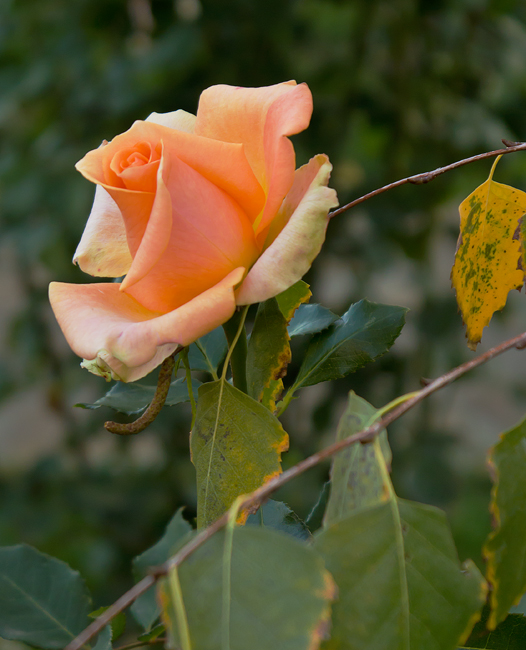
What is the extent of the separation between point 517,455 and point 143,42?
1.15 metres

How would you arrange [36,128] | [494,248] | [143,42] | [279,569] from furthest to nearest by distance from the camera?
[36,128]
[143,42]
[494,248]
[279,569]

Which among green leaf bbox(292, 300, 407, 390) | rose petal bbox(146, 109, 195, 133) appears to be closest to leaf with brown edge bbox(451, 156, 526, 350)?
green leaf bbox(292, 300, 407, 390)

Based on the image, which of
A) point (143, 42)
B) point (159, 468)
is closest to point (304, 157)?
point (143, 42)

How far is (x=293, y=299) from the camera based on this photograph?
1.11ft

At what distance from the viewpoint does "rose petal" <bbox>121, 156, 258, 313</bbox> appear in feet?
0.91

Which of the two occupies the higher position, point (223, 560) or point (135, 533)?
point (223, 560)

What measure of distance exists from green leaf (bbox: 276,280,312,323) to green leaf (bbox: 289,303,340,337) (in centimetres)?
3

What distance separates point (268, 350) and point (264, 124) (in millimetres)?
107

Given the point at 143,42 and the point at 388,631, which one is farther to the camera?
the point at 143,42

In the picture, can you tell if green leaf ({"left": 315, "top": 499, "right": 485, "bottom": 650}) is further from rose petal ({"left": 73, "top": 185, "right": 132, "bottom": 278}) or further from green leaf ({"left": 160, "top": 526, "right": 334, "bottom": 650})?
rose petal ({"left": 73, "top": 185, "right": 132, "bottom": 278})

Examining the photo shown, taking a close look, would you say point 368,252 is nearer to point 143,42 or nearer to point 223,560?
point 143,42

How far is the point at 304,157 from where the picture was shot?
1066 mm

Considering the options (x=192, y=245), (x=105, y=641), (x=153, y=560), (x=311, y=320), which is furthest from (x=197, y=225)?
(x=153, y=560)

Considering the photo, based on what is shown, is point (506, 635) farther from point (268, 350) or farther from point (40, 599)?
point (40, 599)
